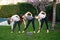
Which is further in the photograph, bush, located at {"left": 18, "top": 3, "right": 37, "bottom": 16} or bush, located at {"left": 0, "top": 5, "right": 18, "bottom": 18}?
bush, located at {"left": 0, "top": 5, "right": 18, "bottom": 18}

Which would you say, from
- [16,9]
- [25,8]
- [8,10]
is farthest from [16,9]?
[25,8]

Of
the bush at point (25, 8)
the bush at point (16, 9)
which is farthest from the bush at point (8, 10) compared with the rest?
the bush at point (25, 8)

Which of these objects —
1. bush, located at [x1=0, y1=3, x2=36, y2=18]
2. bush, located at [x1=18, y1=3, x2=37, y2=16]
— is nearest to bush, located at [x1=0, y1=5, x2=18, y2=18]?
bush, located at [x1=0, y1=3, x2=36, y2=18]

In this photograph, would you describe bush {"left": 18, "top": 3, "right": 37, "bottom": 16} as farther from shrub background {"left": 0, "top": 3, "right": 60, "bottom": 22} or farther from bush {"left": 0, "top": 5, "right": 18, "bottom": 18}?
bush {"left": 0, "top": 5, "right": 18, "bottom": 18}

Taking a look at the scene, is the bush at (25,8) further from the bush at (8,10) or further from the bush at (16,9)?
the bush at (8,10)

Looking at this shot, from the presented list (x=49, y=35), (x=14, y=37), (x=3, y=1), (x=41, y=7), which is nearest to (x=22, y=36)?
(x=14, y=37)

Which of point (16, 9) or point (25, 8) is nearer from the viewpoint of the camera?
point (25, 8)

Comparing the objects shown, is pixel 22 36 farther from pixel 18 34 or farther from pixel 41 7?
pixel 41 7

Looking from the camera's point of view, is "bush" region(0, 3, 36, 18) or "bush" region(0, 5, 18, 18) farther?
"bush" region(0, 5, 18, 18)

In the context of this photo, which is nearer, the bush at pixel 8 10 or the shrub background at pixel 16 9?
the shrub background at pixel 16 9

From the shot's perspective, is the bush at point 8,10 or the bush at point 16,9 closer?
the bush at point 16,9

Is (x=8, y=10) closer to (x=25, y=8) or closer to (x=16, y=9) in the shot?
(x=16, y=9)

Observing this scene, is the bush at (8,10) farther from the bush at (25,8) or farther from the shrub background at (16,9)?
the bush at (25,8)

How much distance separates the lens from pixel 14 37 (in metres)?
11.8
